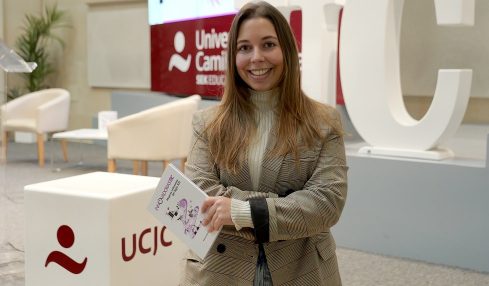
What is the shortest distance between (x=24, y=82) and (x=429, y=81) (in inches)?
314

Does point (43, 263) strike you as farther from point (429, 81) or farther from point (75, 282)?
point (429, 81)

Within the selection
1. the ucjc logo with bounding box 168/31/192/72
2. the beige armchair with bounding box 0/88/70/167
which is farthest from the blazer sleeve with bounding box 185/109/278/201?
the beige armchair with bounding box 0/88/70/167

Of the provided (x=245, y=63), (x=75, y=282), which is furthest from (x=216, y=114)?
(x=75, y=282)

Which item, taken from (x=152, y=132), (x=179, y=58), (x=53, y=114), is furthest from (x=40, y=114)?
(x=152, y=132)

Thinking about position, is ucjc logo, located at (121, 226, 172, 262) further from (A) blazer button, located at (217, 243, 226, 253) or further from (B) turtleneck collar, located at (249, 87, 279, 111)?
(B) turtleneck collar, located at (249, 87, 279, 111)

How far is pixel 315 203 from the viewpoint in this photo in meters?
1.90

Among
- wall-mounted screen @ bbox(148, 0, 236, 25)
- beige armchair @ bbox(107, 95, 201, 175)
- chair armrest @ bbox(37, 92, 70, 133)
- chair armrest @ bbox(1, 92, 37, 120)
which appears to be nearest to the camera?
beige armchair @ bbox(107, 95, 201, 175)

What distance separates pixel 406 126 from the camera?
462 cm

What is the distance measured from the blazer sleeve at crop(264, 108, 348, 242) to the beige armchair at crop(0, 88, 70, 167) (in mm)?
7025

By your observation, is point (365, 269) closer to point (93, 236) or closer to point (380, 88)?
point (380, 88)

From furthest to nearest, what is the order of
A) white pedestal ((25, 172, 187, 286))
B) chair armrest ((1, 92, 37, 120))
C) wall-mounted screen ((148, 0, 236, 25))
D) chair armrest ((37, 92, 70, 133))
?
chair armrest ((1, 92, 37, 120)) < chair armrest ((37, 92, 70, 133)) < wall-mounted screen ((148, 0, 236, 25)) < white pedestal ((25, 172, 187, 286))

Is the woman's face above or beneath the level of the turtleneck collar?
above

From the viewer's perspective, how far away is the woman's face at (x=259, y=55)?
1.93 meters

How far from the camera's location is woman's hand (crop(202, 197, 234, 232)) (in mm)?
1822
